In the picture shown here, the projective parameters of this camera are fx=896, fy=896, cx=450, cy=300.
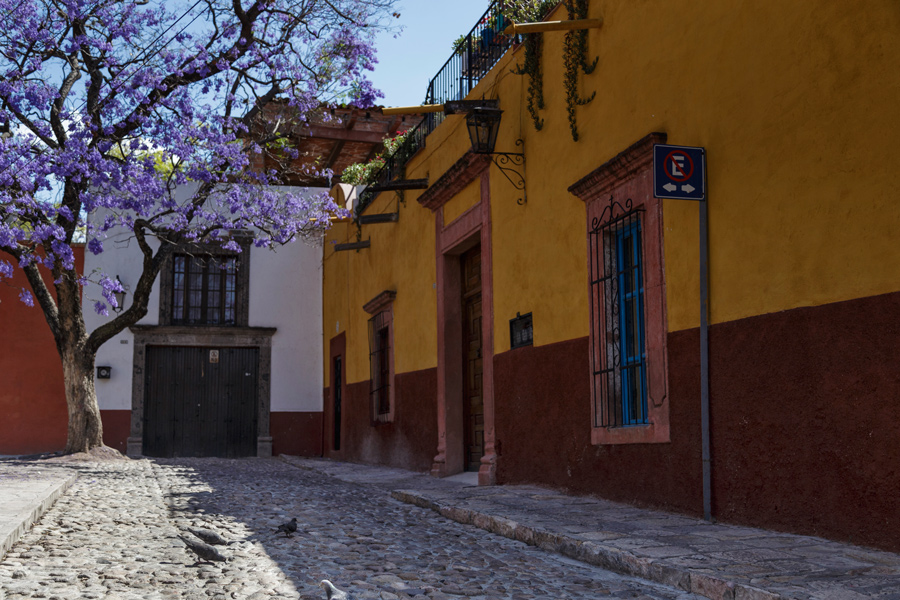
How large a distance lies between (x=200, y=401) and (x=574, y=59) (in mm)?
12996

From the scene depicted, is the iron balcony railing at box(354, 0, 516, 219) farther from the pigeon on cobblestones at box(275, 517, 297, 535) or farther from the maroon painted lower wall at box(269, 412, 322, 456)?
the maroon painted lower wall at box(269, 412, 322, 456)

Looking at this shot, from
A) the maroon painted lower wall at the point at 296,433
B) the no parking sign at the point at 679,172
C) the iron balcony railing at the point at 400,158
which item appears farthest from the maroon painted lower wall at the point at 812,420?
the maroon painted lower wall at the point at 296,433

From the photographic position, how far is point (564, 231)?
25.3 feet

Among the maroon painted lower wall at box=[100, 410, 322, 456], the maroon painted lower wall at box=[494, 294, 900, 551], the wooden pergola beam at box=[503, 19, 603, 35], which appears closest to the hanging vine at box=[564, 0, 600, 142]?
the wooden pergola beam at box=[503, 19, 603, 35]

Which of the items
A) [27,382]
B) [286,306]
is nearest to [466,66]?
[286,306]

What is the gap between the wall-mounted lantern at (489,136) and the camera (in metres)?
8.83

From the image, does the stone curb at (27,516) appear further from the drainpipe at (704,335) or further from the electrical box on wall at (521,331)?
the electrical box on wall at (521,331)

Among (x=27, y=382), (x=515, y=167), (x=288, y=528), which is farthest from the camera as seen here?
(x=27, y=382)

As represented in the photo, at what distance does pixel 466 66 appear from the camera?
1059 centimetres

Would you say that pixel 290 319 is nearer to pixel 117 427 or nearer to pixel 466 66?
pixel 117 427

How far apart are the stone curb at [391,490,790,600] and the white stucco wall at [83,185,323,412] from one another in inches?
494

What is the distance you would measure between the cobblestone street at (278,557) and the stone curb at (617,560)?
0.07 m

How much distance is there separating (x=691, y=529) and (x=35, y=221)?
10900mm

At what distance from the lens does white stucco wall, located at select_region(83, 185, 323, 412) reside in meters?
18.2
